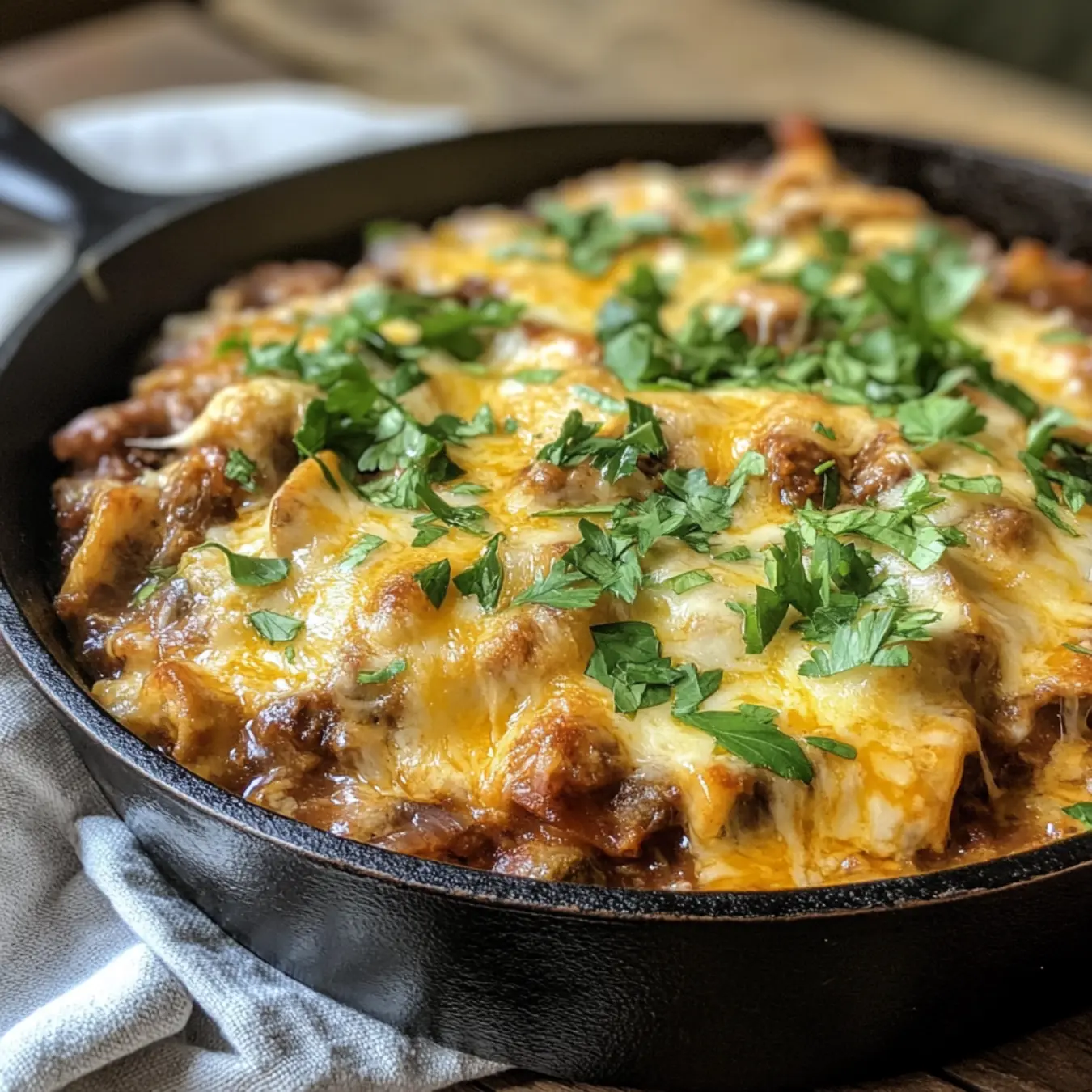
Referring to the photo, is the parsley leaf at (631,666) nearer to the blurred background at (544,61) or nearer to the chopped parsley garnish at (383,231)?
the chopped parsley garnish at (383,231)

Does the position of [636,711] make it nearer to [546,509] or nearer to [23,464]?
[546,509]

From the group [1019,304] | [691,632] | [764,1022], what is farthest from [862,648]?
[1019,304]

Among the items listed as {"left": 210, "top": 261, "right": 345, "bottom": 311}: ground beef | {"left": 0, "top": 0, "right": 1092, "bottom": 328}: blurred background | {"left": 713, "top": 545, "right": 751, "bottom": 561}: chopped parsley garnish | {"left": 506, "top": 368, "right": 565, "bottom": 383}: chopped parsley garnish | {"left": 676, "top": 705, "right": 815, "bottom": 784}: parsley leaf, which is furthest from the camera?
{"left": 0, "top": 0, "right": 1092, "bottom": 328}: blurred background

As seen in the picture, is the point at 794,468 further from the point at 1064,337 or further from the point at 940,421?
the point at 1064,337

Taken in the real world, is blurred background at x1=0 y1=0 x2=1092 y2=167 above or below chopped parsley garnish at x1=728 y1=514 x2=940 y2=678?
above

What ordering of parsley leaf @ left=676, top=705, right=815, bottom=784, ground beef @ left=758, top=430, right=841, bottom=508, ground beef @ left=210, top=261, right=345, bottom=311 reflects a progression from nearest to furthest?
parsley leaf @ left=676, top=705, right=815, bottom=784
ground beef @ left=758, top=430, right=841, bottom=508
ground beef @ left=210, top=261, right=345, bottom=311

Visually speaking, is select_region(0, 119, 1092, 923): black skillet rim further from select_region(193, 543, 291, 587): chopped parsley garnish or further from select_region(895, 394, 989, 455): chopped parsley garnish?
select_region(895, 394, 989, 455): chopped parsley garnish

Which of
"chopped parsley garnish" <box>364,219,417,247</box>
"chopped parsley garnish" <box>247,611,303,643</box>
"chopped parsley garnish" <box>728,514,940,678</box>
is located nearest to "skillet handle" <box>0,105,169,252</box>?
"chopped parsley garnish" <box>364,219,417,247</box>

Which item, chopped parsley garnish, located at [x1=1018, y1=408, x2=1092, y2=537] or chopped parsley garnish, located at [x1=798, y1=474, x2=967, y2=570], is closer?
chopped parsley garnish, located at [x1=798, y1=474, x2=967, y2=570]
